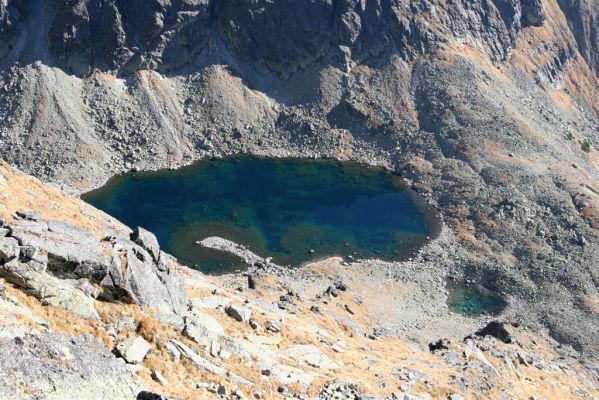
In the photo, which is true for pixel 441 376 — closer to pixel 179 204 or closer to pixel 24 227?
pixel 24 227

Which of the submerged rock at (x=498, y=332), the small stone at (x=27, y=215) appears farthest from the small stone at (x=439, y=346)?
the small stone at (x=27, y=215)

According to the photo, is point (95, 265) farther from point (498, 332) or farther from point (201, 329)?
point (498, 332)

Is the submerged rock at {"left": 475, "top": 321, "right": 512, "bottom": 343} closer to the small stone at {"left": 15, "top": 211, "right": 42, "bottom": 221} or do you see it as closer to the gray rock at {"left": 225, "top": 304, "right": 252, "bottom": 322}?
the gray rock at {"left": 225, "top": 304, "right": 252, "bottom": 322}

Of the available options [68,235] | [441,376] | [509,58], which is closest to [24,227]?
[68,235]

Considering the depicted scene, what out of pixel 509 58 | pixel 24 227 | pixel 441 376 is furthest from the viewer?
pixel 509 58

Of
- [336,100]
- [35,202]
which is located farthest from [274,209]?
[35,202]

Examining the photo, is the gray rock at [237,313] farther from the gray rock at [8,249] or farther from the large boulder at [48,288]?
the gray rock at [8,249]
